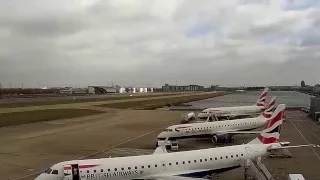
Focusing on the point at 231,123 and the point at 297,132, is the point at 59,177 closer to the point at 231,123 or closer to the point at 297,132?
the point at 231,123

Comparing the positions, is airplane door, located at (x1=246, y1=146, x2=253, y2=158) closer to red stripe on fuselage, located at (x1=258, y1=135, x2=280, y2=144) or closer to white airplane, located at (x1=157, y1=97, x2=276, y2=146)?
red stripe on fuselage, located at (x1=258, y1=135, x2=280, y2=144)

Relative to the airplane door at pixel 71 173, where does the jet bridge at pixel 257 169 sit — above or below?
below

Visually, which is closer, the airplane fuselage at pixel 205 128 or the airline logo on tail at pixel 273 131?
the airline logo on tail at pixel 273 131

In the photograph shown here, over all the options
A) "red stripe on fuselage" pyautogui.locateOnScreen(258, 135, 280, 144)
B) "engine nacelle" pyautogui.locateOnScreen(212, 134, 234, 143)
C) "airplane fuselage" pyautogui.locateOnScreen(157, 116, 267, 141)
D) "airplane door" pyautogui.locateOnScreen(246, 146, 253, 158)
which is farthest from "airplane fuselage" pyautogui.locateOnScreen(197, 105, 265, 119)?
"airplane door" pyautogui.locateOnScreen(246, 146, 253, 158)

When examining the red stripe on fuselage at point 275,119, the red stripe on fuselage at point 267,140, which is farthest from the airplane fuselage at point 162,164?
the red stripe on fuselage at point 275,119

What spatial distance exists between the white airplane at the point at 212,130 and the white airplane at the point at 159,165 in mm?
20131

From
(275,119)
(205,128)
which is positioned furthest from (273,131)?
(205,128)

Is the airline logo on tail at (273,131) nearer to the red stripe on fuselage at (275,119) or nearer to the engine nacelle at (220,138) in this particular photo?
the red stripe on fuselage at (275,119)

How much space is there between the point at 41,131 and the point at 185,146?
1264 inches

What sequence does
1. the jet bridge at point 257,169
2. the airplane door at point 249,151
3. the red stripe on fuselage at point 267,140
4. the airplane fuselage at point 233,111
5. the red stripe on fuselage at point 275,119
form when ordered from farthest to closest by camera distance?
the airplane fuselage at point 233,111, the red stripe on fuselage at point 275,119, the red stripe on fuselage at point 267,140, the airplane door at point 249,151, the jet bridge at point 257,169

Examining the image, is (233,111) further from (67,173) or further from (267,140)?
(67,173)

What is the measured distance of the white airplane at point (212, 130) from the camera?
49.3 meters

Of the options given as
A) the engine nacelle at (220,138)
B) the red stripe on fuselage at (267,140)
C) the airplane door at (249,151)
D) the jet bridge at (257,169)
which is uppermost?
the red stripe on fuselage at (267,140)

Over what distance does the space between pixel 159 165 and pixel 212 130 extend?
87.2ft
